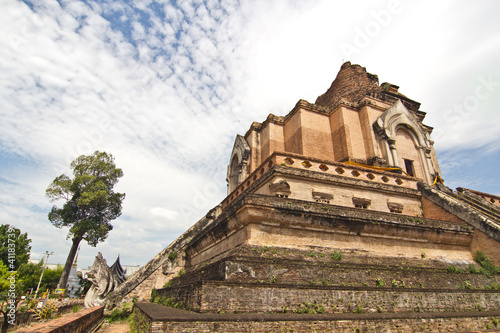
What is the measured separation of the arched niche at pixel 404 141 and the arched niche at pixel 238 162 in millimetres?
6752

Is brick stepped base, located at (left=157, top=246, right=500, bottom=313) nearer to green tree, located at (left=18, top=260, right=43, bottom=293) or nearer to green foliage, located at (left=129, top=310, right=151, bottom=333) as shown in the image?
green foliage, located at (left=129, top=310, right=151, bottom=333)

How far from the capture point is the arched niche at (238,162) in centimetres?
1606

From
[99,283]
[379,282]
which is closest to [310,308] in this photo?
[379,282]

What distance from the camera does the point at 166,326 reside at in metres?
3.66

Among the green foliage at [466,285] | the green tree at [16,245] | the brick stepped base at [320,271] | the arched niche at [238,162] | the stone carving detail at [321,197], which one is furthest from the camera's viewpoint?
the green tree at [16,245]

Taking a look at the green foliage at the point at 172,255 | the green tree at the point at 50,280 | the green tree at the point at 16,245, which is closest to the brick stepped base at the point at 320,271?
the green foliage at the point at 172,255

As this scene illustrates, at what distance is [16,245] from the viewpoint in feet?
98.8

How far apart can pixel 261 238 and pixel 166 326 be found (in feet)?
9.80

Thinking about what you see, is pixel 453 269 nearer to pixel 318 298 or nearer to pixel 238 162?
pixel 318 298

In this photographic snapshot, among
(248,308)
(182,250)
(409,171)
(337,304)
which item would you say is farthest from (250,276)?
(409,171)

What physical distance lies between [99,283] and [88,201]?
1541 cm

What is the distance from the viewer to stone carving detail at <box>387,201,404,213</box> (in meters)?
9.96

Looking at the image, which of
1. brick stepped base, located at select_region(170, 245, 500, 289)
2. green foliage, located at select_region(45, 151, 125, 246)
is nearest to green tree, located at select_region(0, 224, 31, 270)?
green foliage, located at select_region(45, 151, 125, 246)

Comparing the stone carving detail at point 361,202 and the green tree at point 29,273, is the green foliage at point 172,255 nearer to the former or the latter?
the stone carving detail at point 361,202
